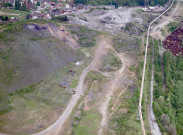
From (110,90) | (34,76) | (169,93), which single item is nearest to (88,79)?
(110,90)

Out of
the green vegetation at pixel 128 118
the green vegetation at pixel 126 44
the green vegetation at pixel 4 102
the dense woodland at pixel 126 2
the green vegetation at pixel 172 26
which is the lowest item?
the green vegetation at pixel 128 118

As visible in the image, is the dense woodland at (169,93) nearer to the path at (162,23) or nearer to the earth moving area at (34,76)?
the path at (162,23)

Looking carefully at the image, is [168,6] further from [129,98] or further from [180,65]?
[129,98]

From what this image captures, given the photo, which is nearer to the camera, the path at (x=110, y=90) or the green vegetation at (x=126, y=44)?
the path at (x=110, y=90)

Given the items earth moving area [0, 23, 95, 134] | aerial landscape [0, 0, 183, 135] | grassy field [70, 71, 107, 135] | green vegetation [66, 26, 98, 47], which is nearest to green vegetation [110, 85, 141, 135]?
aerial landscape [0, 0, 183, 135]

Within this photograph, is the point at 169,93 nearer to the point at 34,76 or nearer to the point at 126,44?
the point at 126,44

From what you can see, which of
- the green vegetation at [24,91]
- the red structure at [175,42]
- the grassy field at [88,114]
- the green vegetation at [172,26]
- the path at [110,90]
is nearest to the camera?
the grassy field at [88,114]

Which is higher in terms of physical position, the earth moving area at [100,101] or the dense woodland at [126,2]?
the dense woodland at [126,2]

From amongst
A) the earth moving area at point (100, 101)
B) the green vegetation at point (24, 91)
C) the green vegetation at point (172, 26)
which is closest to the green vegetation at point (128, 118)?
the earth moving area at point (100, 101)
